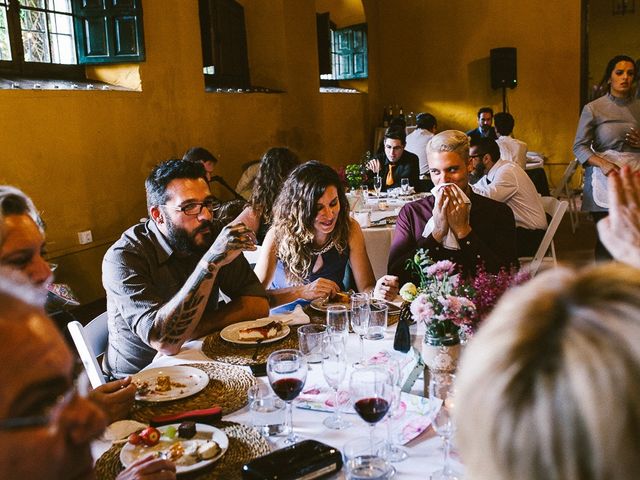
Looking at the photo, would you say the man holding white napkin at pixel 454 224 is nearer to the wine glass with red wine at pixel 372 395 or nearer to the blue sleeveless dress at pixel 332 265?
the blue sleeveless dress at pixel 332 265

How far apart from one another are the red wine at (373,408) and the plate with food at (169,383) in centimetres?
60

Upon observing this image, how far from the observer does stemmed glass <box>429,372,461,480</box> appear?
1.37m

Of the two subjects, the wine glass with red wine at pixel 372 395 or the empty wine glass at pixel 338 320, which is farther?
the empty wine glass at pixel 338 320

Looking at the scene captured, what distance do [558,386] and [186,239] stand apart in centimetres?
223

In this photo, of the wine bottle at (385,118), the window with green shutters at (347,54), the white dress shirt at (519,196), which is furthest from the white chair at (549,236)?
the wine bottle at (385,118)

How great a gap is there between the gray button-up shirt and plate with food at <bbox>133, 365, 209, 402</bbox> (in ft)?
1.20

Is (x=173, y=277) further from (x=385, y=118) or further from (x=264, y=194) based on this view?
(x=385, y=118)

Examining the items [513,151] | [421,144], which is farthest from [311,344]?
[421,144]

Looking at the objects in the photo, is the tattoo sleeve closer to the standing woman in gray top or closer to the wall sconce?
the standing woman in gray top

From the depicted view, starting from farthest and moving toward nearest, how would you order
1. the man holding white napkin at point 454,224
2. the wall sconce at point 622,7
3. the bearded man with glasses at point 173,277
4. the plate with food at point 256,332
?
the wall sconce at point 622,7, the man holding white napkin at point 454,224, the bearded man with glasses at point 173,277, the plate with food at point 256,332

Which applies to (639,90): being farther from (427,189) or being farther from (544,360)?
(544,360)

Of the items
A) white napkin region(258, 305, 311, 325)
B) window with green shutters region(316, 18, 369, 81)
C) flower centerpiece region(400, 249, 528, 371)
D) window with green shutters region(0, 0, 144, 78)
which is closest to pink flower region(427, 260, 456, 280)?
flower centerpiece region(400, 249, 528, 371)

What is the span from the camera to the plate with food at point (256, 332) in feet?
7.39

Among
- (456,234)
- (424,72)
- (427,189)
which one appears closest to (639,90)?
(427,189)
